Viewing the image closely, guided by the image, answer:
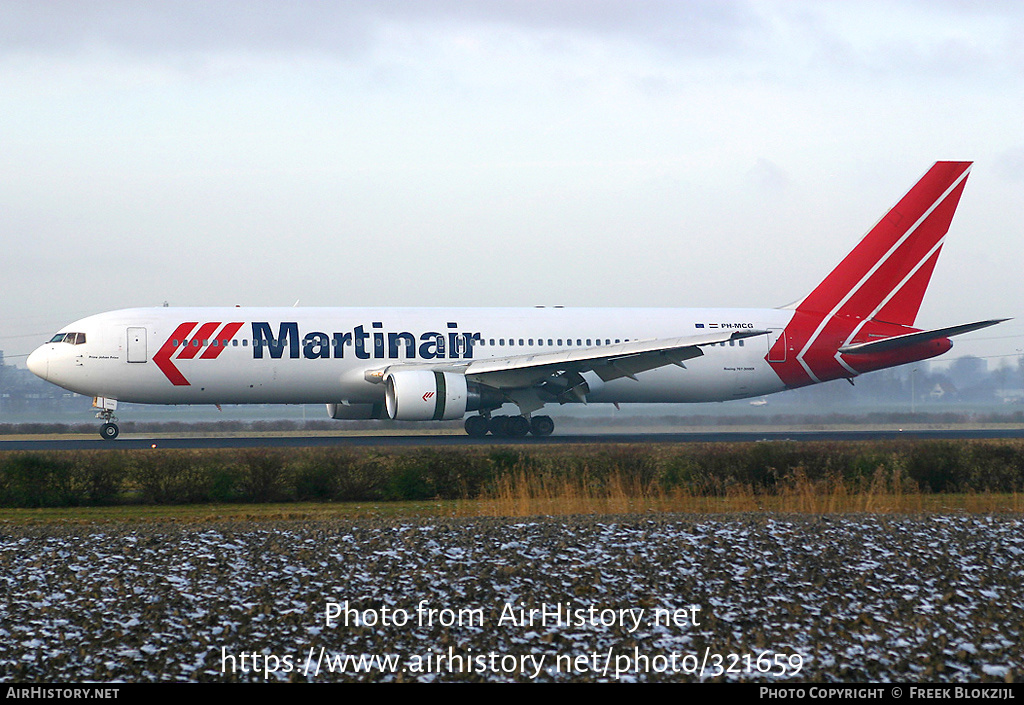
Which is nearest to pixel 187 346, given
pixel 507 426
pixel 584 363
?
pixel 507 426

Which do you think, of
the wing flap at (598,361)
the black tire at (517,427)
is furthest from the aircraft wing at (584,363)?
the black tire at (517,427)

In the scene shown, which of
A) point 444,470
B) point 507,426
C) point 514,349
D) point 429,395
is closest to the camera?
point 444,470

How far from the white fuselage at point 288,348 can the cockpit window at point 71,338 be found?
0.31 feet

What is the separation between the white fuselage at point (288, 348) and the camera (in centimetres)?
3011

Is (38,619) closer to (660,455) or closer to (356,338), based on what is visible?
(660,455)

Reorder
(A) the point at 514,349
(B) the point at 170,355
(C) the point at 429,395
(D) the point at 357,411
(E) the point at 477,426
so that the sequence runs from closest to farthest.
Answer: (C) the point at 429,395 → (B) the point at 170,355 → (E) the point at 477,426 → (A) the point at 514,349 → (D) the point at 357,411

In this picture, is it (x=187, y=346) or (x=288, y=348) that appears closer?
(x=187, y=346)

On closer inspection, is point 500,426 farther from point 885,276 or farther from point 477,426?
point 885,276

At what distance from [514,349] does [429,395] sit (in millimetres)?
4411

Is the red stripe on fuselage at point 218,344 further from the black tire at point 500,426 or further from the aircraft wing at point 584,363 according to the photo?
the black tire at point 500,426

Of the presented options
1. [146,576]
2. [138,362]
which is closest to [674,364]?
[138,362]

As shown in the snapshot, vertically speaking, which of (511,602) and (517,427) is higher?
(517,427)

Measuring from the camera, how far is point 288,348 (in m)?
30.4

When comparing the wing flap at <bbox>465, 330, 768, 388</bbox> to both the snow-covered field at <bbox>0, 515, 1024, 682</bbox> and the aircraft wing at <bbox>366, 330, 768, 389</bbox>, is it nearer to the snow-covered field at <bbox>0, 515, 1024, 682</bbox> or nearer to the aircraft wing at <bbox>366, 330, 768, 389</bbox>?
the aircraft wing at <bbox>366, 330, 768, 389</bbox>
